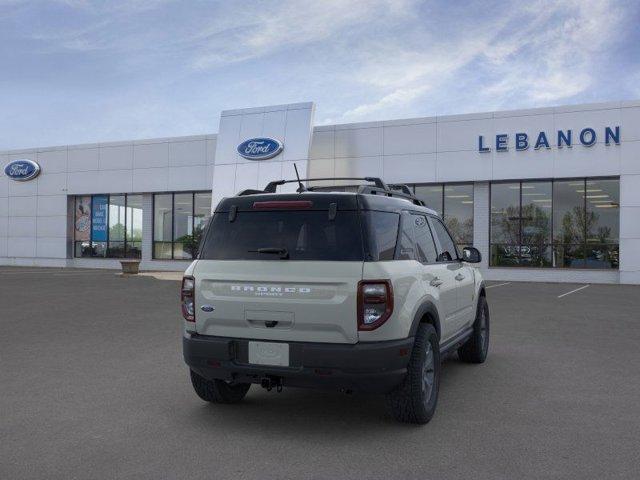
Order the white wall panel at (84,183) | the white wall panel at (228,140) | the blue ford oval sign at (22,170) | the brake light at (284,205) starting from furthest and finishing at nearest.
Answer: the blue ford oval sign at (22,170) → the white wall panel at (84,183) → the white wall panel at (228,140) → the brake light at (284,205)

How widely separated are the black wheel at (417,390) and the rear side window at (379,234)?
734 mm

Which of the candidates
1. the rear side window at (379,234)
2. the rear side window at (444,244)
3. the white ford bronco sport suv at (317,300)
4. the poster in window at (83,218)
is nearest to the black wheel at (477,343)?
the rear side window at (444,244)

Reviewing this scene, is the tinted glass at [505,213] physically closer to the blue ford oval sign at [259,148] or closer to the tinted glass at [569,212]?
the tinted glass at [569,212]

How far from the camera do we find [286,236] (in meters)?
4.90

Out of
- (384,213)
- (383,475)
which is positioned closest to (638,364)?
(384,213)

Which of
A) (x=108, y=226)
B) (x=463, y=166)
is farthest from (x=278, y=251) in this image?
(x=108, y=226)

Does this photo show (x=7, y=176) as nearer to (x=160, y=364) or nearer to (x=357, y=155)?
(x=357, y=155)

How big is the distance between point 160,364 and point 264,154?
19670mm

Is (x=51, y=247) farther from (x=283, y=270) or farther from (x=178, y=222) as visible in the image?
(x=283, y=270)

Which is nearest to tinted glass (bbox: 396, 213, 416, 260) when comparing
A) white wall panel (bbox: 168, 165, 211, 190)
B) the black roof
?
the black roof

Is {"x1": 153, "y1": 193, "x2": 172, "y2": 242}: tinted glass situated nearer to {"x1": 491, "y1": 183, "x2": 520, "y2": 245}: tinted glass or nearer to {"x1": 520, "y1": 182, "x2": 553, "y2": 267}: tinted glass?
{"x1": 491, "y1": 183, "x2": 520, "y2": 245}: tinted glass

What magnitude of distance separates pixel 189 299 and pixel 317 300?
3.68ft

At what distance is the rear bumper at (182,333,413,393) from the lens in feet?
14.6

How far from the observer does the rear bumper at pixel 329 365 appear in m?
4.46
